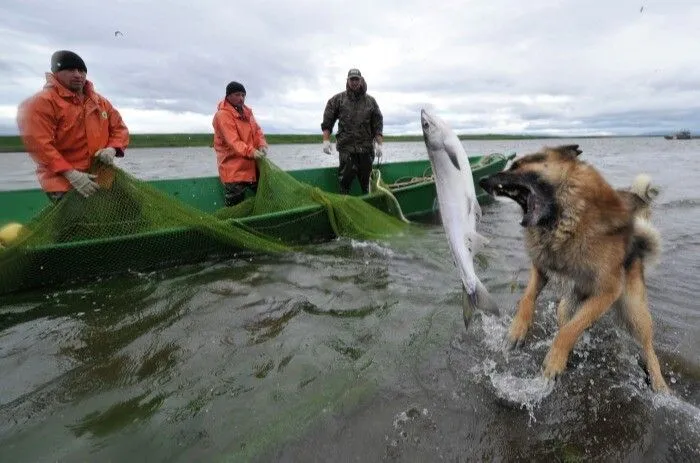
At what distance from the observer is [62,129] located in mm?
5793

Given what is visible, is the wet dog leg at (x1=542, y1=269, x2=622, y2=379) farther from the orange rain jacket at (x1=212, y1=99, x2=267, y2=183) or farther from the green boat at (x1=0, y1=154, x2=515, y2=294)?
the orange rain jacket at (x1=212, y1=99, x2=267, y2=183)

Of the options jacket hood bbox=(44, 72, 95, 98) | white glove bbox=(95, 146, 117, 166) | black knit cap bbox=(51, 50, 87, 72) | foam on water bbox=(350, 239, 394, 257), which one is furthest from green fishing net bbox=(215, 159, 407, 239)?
black knit cap bbox=(51, 50, 87, 72)

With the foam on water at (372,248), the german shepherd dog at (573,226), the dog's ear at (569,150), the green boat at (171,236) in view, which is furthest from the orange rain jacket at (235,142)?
the dog's ear at (569,150)

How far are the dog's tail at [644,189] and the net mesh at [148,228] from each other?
15.2 feet

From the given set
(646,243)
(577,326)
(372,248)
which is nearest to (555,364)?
(577,326)

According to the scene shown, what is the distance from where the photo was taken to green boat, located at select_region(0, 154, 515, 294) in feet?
18.5

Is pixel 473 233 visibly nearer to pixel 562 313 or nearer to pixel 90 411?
pixel 562 313

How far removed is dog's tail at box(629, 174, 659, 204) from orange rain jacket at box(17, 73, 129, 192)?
255 inches

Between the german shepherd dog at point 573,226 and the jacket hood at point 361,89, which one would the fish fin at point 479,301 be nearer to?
the german shepherd dog at point 573,226

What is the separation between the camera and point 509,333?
12.3 feet

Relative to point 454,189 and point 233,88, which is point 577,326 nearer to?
point 454,189

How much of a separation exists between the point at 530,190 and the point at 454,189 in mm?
848

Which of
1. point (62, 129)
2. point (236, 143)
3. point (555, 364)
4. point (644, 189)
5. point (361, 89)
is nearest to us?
point (555, 364)

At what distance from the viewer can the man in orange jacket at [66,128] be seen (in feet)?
18.0
